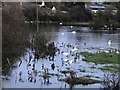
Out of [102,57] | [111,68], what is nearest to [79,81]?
A: [111,68]

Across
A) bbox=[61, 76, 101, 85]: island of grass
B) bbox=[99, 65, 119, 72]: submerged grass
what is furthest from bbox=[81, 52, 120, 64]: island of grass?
bbox=[61, 76, 101, 85]: island of grass

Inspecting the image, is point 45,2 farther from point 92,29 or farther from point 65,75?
point 65,75

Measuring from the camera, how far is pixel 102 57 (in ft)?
22.8

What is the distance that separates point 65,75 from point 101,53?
2445 mm

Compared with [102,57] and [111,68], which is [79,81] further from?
[102,57]

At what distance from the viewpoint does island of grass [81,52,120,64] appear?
6.50 m

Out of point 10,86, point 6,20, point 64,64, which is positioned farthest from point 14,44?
point 10,86

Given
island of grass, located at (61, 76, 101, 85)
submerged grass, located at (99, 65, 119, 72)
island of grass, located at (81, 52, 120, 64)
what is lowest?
island of grass, located at (61, 76, 101, 85)

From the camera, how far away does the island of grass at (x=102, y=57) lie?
6.50 m

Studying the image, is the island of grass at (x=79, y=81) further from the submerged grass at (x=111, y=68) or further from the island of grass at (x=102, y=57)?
the island of grass at (x=102, y=57)

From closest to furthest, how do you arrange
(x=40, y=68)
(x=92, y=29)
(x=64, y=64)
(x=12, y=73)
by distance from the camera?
(x=12, y=73)
(x=40, y=68)
(x=64, y=64)
(x=92, y=29)

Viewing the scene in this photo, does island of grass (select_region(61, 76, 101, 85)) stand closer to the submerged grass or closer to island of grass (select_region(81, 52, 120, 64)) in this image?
the submerged grass

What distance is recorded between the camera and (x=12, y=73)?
502 cm

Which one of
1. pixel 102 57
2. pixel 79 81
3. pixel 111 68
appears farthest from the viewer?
pixel 102 57
